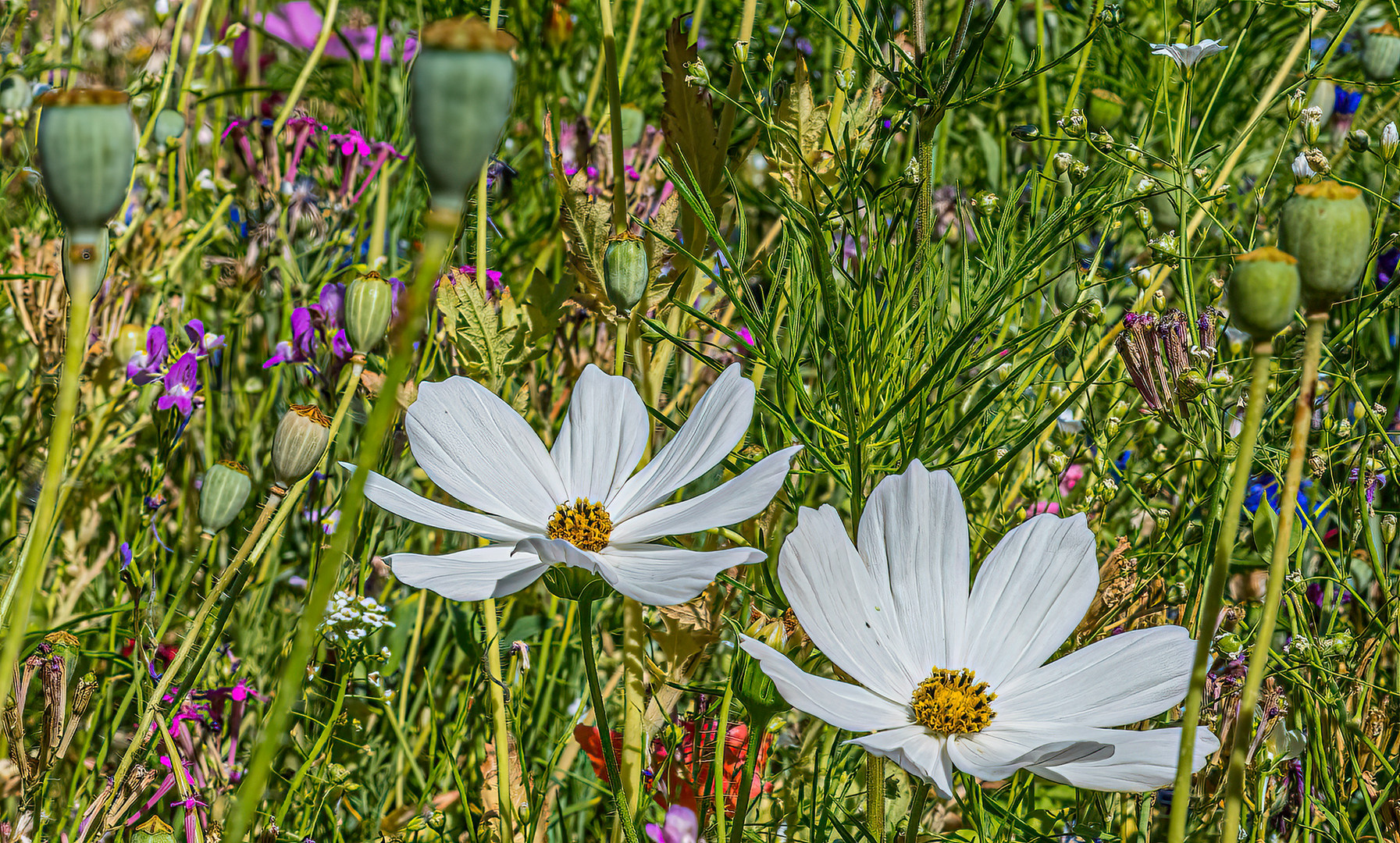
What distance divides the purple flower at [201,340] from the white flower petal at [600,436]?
0.42 m

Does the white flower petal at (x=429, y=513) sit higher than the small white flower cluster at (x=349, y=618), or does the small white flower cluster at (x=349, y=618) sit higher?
the white flower petal at (x=429, y=513)

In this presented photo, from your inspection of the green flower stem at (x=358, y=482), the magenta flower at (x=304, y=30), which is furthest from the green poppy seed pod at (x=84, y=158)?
the magenta flower at (x=304, y=30)

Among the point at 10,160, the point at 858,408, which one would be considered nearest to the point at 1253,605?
the point at 858,408

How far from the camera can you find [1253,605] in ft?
2.55

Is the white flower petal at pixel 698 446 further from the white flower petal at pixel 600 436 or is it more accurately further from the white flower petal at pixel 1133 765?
the white flower petal at pixel 1133 765

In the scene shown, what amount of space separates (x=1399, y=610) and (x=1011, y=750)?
0.32m

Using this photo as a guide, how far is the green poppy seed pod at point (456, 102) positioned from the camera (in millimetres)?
205

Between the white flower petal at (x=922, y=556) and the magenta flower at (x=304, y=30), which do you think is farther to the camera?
the magenta flower at (x=304, y=30)

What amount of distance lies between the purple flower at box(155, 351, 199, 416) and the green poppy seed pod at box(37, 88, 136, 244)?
0.52m

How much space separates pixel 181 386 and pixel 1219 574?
70 centimetres

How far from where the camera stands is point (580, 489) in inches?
23.2

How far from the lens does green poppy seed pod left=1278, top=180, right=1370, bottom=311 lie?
296 millimetres

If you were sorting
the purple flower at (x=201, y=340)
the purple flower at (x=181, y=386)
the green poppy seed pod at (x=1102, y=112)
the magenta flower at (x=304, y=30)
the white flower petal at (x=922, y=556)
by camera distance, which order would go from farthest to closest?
the magenta flower at (x=304, y=30)
the green poppy seed pod at (x=1102, y=112)
the purple flower at (x=201, y=340)
the purple flower at (x=181, y=386)
the white flower petal at (x=922, y=556)

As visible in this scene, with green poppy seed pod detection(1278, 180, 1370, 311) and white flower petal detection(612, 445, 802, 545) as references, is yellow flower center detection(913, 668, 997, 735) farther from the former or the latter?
green poppy seed pod detection(1278, 180, 1370, 311)
